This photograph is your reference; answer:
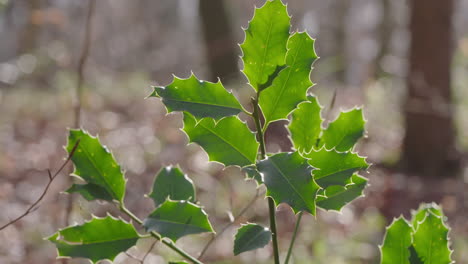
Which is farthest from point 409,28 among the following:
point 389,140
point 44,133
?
point 44,133

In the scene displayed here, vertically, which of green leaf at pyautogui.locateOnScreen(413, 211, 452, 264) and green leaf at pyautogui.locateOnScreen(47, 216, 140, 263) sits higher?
green leaf at pyautogui.locateOnScreen(413, 211, 452, 264)

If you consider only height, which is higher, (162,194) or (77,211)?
(77,211)

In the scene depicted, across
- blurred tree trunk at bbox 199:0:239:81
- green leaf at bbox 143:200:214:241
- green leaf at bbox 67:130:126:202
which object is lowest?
green leaf at bbox 143:200:214:241

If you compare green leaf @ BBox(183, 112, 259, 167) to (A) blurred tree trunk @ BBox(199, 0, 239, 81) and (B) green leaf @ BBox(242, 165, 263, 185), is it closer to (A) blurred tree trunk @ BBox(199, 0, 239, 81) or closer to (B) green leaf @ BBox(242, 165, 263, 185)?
(B) green leaf @ BBox(242, 165, 263, 185)

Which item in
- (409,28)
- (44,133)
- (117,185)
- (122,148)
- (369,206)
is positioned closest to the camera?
(117,185)

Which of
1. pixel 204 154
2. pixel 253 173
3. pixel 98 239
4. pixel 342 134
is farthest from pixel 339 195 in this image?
pixel 204 154

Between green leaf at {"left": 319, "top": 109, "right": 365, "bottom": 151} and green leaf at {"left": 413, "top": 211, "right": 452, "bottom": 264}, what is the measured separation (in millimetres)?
156

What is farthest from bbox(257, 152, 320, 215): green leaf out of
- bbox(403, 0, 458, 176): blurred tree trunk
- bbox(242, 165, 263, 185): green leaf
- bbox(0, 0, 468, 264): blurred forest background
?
bbox(403, 0, 458, 176): blurred tree trunk

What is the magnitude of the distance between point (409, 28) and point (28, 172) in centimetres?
417

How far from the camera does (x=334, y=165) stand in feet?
2.53

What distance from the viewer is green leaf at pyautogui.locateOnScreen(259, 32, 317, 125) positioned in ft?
2.48

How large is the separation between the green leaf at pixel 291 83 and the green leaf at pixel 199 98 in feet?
0.13

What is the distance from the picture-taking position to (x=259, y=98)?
775 mm

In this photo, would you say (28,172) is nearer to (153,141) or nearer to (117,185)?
(153,141)
